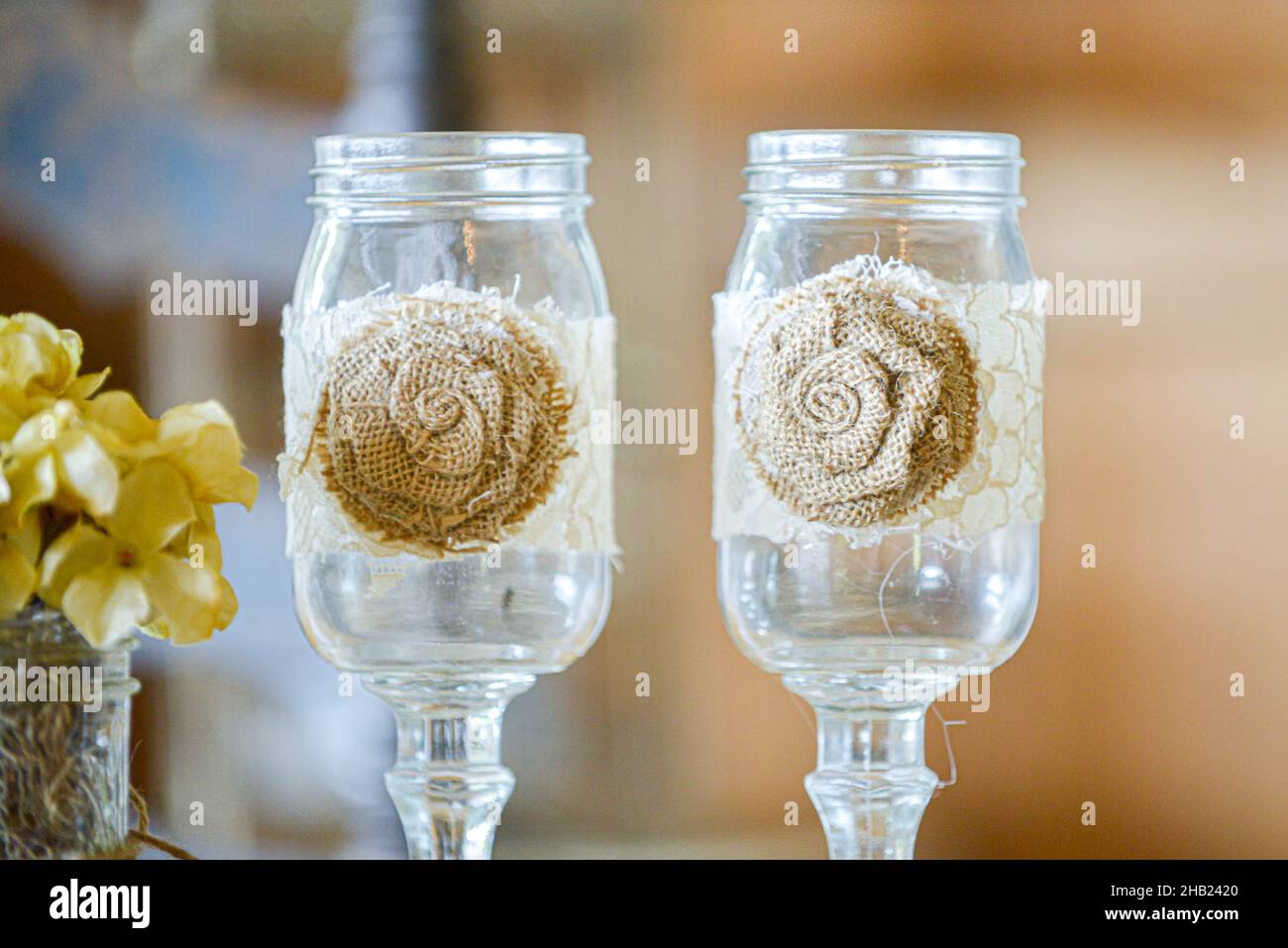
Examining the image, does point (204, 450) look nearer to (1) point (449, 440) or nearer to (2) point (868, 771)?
(1) point (449, 440)

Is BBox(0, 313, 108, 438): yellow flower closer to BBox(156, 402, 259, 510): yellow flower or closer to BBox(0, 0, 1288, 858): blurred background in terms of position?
BBox(156, 402, 259, 510): yellow flower

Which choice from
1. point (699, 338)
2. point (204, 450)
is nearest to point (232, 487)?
point (204, 450)

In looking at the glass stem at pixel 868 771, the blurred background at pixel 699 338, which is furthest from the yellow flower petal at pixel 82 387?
the blurred background at pixel 699 338

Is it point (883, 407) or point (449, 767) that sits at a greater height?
point (883, 407)

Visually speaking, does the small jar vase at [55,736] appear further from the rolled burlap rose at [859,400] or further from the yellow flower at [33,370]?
the rolled burlap rose at [859,400]

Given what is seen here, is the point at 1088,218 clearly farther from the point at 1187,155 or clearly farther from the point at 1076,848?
the point at 1076,848
